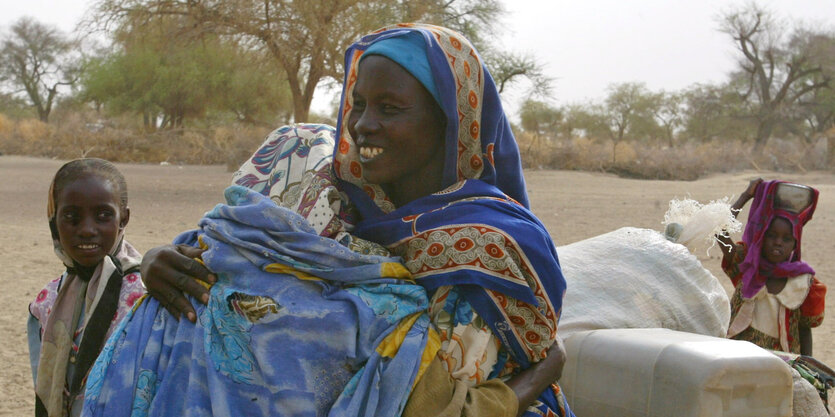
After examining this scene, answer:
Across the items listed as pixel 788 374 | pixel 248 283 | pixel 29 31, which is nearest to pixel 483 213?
pixel 248 283

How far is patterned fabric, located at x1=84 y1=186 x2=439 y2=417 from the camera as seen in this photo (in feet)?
5.46

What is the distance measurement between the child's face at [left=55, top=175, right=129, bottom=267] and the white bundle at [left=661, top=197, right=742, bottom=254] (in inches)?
101

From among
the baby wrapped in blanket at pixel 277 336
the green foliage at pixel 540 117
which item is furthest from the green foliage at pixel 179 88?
the baby wrapped in blanket at pixel 277 336

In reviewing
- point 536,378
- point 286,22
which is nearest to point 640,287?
point 536,378

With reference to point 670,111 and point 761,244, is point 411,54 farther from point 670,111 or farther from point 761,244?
point 670,111

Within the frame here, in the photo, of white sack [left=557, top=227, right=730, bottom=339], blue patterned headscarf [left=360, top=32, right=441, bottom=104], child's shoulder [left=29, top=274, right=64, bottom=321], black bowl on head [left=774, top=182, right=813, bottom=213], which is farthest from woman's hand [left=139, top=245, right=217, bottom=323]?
black bowl on head [left=774, top=182, right=813, bottom=213]

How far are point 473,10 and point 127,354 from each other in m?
24.6

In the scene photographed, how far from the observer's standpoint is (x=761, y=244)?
5.12 m

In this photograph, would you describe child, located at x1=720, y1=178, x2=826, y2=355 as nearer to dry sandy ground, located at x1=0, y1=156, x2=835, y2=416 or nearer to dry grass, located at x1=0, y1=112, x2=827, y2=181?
dry sandy ground, located at x1=0, y1=156, x2=835, y2=416

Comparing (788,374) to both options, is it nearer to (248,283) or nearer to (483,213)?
(483,213)

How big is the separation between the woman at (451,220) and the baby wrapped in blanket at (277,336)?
63 mm

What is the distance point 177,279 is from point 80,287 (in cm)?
104

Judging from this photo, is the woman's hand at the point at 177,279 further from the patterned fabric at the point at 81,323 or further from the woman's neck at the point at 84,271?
the woman's neck at the point at 84,271

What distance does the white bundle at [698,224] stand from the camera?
3.89 m
